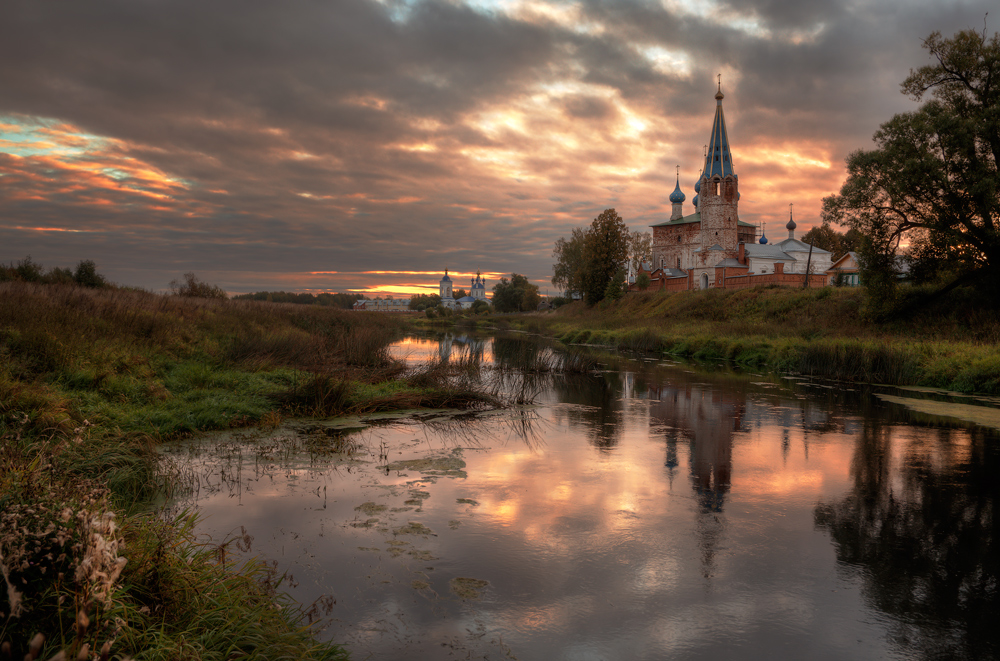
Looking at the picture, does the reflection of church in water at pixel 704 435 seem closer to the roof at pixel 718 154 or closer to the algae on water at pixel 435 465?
the algae on water at pixel 435 465

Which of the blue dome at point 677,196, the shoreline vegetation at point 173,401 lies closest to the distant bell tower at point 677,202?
the blue dome at point 677,196

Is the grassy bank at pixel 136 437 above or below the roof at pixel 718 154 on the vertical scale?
below

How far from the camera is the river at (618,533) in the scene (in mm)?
3959

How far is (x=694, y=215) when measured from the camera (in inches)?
3169

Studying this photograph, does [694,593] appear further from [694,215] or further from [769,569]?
[694,215]

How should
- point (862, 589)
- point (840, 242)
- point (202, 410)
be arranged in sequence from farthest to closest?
1. point (840, 242)
2. point (202, 410)
3. point (862, 589)

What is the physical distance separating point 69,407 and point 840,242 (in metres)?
82.5

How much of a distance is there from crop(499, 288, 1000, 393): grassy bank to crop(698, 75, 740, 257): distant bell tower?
2443cm

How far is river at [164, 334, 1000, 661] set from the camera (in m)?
3.96

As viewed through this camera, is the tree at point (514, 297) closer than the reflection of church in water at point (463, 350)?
No

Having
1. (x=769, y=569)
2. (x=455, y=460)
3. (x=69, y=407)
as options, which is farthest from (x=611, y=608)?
(x=69, y=407)

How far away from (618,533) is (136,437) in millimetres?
5851

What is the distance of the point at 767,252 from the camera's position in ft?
217

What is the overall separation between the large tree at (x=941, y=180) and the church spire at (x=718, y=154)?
45.5m
